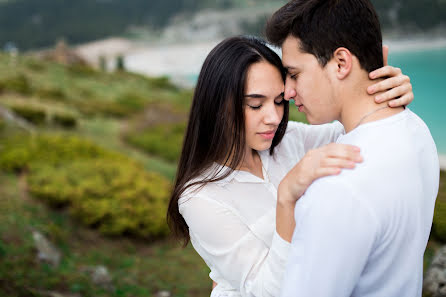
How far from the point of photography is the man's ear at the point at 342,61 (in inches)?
58.9

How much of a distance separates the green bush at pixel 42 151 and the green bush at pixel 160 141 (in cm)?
290

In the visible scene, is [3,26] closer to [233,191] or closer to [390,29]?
[390,29]

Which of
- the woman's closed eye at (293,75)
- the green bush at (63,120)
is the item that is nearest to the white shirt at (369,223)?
the woman's closed eye at (293,75)

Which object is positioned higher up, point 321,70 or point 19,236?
point 321,70

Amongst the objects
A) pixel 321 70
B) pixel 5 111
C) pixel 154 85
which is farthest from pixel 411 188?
pixel 154 85

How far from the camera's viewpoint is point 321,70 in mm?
1585

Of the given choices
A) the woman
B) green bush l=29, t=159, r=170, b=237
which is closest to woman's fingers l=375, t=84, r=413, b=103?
the woman

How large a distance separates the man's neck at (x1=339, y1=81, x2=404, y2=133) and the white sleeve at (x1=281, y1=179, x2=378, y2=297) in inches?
14.7

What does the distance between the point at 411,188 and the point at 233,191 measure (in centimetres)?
91

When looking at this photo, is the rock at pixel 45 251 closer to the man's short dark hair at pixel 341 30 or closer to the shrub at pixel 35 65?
the man's short dark hair at pixel 341 30

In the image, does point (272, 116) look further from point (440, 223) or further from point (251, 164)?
point (440, 223)

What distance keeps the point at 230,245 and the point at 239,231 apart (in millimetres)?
85

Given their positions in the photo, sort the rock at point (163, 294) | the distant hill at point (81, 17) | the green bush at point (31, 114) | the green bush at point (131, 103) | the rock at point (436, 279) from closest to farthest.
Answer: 1. the rock at point (436, 279)
2. the rock at point (163, 294)
3. the green bush at point (31, 114)
4. the green bush at point (131, 103)
5. the distant hill at point (81, 17)

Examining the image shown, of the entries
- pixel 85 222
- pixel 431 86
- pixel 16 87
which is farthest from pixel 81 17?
pixel 85 222
